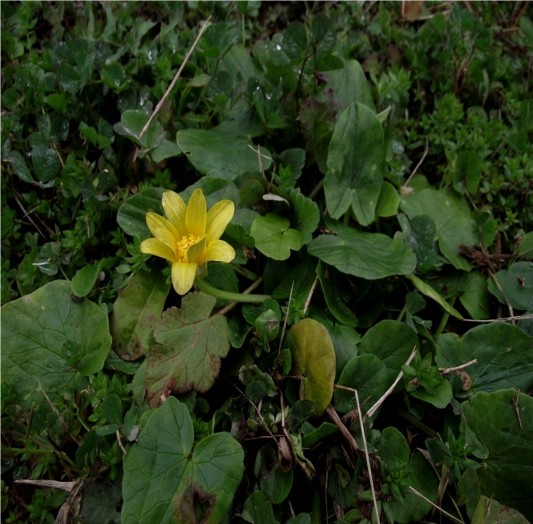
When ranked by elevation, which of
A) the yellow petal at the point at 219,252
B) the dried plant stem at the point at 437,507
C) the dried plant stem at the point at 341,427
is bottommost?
the dried plant stem at the point at 437,507

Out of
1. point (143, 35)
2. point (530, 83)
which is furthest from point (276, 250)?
point (530, 83)

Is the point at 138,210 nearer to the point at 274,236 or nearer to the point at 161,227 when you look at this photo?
the point at 161,227

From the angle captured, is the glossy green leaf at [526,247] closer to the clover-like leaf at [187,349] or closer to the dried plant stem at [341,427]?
the dried plant stem at [341,427]

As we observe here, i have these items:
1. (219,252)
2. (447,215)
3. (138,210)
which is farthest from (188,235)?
(447,215)

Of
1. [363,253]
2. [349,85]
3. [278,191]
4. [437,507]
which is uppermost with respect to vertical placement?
[349,85]

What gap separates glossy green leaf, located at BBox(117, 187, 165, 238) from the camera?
6.23 ft

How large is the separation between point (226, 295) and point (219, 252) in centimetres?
24

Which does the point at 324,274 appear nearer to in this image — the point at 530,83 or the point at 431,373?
the point at 431,373

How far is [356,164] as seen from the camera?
6.67 feet

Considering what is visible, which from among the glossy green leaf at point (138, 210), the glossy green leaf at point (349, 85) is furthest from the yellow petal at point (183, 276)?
the glossy green leaf at point (349, 85)

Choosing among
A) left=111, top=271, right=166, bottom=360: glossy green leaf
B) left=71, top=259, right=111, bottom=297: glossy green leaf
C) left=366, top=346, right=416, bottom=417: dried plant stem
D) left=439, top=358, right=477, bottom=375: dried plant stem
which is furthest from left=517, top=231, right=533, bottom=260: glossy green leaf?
left=71, top=259, right=111, bottom=297: glossy green leaf

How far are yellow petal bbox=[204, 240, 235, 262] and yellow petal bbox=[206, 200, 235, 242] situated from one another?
0.11 ft

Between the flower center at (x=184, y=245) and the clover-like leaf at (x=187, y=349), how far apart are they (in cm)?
17

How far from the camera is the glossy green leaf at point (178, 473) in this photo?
4.87ft
